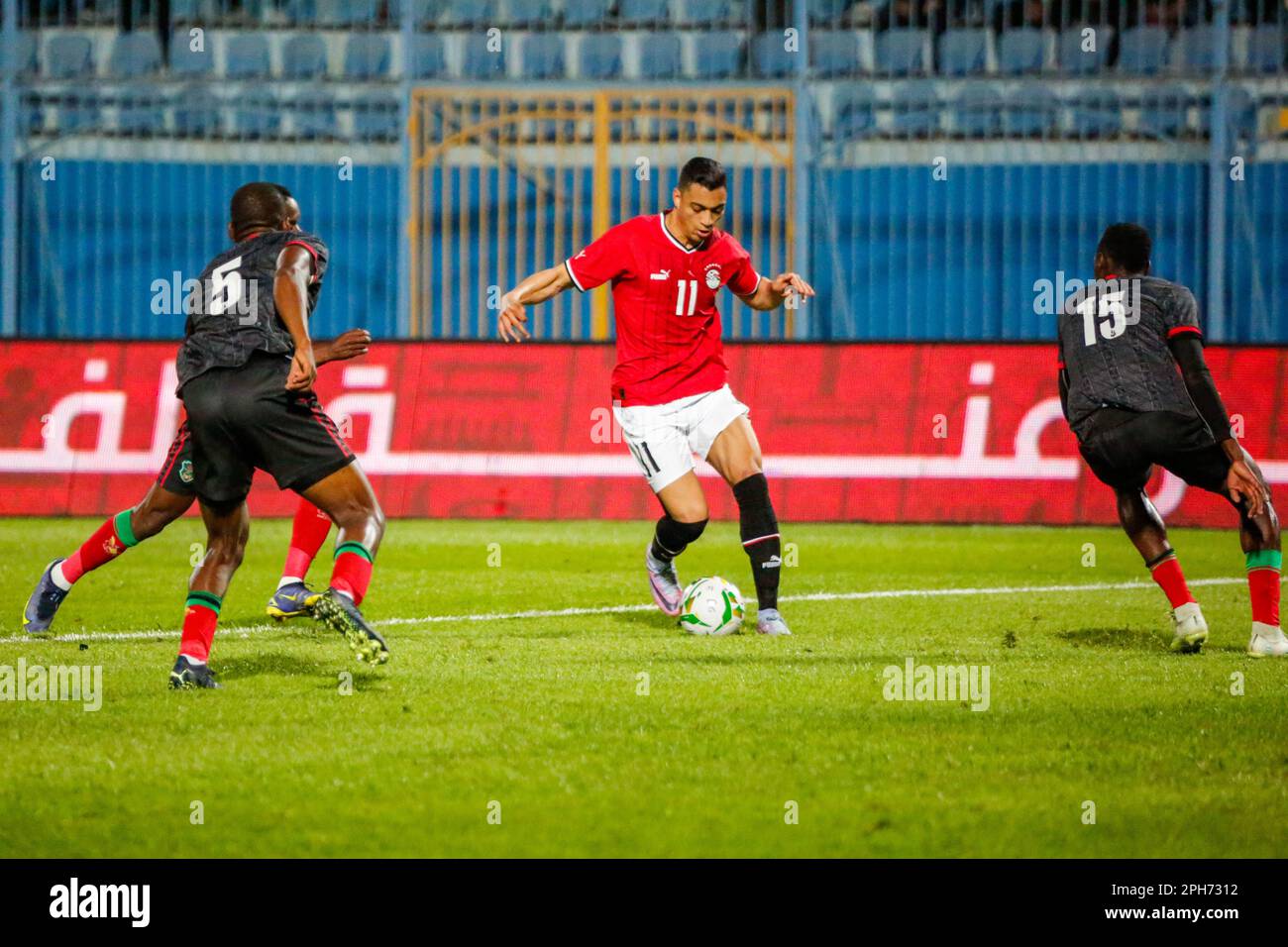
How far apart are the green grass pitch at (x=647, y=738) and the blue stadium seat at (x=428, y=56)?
443 inches

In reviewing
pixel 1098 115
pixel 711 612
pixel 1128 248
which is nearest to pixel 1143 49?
pixel 1098 115

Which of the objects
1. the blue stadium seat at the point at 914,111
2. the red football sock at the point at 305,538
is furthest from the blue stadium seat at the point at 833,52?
the red football sock at the point at 305,538

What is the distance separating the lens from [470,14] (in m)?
19.4

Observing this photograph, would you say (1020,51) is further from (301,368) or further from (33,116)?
(301,368)

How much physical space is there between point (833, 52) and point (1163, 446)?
41.2 feet

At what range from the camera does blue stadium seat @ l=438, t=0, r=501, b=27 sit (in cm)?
1939

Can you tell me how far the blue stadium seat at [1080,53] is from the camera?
17.9 metres

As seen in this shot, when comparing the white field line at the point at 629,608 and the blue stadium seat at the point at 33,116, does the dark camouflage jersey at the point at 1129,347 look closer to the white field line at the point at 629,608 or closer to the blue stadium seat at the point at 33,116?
the white field line at the point at 629,608

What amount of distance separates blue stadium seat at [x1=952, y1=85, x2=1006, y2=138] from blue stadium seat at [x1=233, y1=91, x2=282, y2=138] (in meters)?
7.17

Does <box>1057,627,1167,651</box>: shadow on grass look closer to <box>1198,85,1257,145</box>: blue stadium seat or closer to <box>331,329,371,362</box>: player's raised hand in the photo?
<box>331,329,371,362</box>: player's raised hand

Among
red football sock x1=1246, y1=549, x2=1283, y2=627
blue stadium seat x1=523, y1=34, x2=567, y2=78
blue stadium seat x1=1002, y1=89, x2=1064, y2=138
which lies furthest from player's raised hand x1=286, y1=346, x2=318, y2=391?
blue stadium seat x1=523, y1=34, x2=567, y2=78
